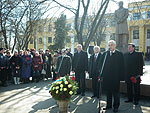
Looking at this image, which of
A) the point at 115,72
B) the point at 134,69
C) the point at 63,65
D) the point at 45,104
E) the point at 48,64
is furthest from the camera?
the point at 48,64

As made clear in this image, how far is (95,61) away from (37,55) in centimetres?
492

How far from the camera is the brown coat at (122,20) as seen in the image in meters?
9.77

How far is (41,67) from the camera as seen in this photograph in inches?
416

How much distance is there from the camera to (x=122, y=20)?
32.3 ft

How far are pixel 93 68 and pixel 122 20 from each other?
4.78 m

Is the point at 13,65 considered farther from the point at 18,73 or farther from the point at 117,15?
the point at 117,15

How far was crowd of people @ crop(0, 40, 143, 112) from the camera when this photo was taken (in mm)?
4762

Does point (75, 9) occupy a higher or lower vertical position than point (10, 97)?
higher

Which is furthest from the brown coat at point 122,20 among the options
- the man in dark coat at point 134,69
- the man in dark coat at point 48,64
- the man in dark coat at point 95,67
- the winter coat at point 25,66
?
the winter coat at point 25,66

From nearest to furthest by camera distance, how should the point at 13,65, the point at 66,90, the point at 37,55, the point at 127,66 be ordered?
the point at 66,90 → the point at 127,66 → the point at 13,65 → the point at 37,55

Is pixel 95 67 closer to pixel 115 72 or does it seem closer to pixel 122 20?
pixel 115 72

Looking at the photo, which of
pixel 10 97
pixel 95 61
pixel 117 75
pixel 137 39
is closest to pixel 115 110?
pixel 117 75

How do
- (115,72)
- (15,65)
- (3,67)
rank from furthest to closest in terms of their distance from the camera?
(15,65) < (3,67) < (115,72)

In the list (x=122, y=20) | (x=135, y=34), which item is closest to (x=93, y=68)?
(x=122, y=20)
